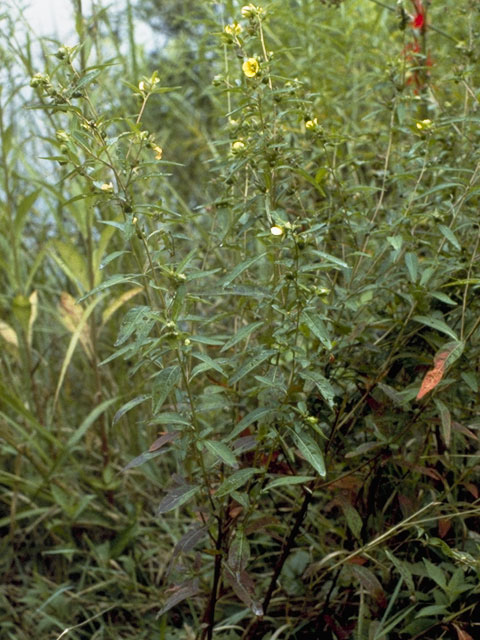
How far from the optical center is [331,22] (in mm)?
2621

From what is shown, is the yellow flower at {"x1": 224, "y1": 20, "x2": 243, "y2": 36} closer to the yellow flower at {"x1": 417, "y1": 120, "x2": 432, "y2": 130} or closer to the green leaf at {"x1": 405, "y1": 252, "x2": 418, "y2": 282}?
the yellow flower at {"x1": 417, "y1": 120, "x2": 432, "y2": 130}

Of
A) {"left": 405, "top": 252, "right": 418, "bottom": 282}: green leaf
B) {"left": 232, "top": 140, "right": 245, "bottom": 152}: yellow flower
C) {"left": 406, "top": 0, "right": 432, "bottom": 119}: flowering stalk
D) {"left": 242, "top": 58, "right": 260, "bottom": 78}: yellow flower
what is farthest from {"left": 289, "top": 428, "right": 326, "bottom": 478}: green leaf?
{"left": 406, "top": 0, "right": 432, "bottom": 119}: flowering stalk

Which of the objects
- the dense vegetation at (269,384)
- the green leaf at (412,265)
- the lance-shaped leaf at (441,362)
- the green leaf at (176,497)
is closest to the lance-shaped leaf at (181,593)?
the dense vegetation at (269,384)

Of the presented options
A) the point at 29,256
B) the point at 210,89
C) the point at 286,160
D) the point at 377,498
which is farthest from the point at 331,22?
the point at 377,498

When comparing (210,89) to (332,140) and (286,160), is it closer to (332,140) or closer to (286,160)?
(332,140)

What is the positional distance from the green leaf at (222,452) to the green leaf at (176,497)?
82 millimetres

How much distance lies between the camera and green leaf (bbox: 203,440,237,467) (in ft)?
3.69

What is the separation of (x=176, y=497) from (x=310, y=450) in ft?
0.73

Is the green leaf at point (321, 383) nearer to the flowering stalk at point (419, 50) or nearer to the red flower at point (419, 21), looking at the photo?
the flowering stalk at point (419, 50)

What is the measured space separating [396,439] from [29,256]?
1.60m

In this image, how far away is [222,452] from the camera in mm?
1149

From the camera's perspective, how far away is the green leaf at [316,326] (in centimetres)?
108

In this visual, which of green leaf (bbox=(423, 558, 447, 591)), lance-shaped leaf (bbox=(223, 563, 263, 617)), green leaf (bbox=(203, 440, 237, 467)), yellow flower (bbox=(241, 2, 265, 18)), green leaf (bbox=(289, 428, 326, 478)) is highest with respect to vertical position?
yellow flower (bbox=(241, 2, 265, 18))

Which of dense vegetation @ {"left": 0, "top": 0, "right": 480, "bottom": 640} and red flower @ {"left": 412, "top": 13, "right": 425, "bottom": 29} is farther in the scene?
red flower @ {"left": 412, "top": 13, "right": 425, "bottom": 29}
